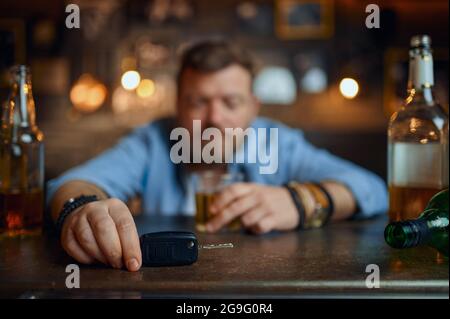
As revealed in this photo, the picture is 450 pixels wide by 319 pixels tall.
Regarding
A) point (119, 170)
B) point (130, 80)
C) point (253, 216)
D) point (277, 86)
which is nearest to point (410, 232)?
point (253, 216)

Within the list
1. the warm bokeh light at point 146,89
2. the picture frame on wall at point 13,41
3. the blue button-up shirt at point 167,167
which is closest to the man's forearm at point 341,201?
the blue button-up shirt at point 167,167

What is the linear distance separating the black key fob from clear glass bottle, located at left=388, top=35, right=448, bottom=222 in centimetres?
31

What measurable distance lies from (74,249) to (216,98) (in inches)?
32.3

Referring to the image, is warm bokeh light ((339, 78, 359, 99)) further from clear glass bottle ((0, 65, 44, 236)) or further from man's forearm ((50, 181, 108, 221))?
clear glass bottle ((0, 65, 44, 236))

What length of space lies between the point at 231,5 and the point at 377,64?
791 mm

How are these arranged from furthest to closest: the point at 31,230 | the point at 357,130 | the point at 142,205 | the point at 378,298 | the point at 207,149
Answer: the point at 357,130
the point at 142,205
the point at 207,149
the point at 31,230
the point at 378,298

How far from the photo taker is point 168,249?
0.59 meters

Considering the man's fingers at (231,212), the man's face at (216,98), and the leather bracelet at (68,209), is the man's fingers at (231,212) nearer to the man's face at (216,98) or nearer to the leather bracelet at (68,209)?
the leather bracelet at (68,209)

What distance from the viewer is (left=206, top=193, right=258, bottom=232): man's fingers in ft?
2.71

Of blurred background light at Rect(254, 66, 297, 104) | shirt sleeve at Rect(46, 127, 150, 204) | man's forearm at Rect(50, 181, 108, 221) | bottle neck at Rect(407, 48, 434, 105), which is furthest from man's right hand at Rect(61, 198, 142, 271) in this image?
blurred background light at Rect(254, 66, 297, 104)

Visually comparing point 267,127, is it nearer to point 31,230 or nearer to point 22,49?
point 31,230

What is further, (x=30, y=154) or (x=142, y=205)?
(x=142, y=205)

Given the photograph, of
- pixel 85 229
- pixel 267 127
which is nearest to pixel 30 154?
pixel 85 229

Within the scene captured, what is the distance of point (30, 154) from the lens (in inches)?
32.0
